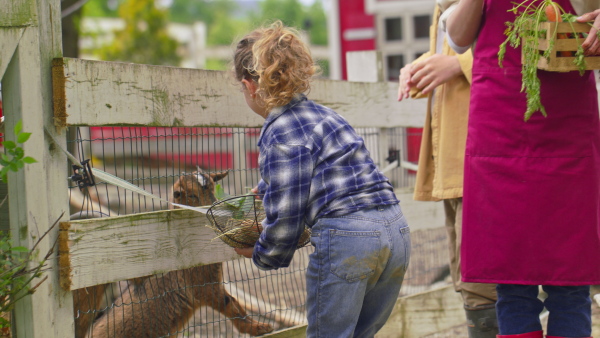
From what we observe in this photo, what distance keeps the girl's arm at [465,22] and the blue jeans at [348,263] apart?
852 millimetres

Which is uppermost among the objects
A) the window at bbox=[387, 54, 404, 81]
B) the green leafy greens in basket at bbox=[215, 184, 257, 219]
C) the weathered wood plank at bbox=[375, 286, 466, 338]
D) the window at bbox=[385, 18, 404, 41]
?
the window at bbox=[385, 18, 404, 41]

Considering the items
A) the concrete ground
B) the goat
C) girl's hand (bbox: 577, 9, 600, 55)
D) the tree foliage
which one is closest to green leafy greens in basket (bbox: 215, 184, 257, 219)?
the goat

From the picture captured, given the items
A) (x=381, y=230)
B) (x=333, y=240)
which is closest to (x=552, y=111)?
(x=381, y=230)

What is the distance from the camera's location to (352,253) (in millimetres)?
2533

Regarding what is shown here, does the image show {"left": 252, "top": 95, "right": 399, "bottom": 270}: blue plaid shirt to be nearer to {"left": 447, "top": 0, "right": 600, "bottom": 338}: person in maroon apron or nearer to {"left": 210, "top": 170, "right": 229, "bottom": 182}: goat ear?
{"left": 447, "top": 0, "right": 600, "bottom": 338}: person in maroon apron

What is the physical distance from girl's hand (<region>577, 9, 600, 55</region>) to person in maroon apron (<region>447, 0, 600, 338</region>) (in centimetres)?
21

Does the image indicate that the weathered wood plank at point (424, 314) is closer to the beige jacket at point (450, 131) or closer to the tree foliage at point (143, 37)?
the beige jacket at point (450, 131)

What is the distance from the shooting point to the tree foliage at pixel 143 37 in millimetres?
26344

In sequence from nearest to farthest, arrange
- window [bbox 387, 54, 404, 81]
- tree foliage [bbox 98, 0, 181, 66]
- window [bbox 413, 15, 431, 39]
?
window [bbox 413, 15, 431, 39], window [bbox 387, 54, 404, 81], tree foliage [bbox 98, 0, 181, 66]

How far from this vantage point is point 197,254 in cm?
316

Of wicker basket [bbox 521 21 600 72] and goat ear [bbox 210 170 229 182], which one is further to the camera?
goat ear [bbox 210 170 229 182]

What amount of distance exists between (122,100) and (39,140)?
1.36ft

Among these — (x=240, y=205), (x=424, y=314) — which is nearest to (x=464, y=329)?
(x=424, y=314)

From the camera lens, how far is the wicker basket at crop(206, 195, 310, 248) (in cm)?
273
